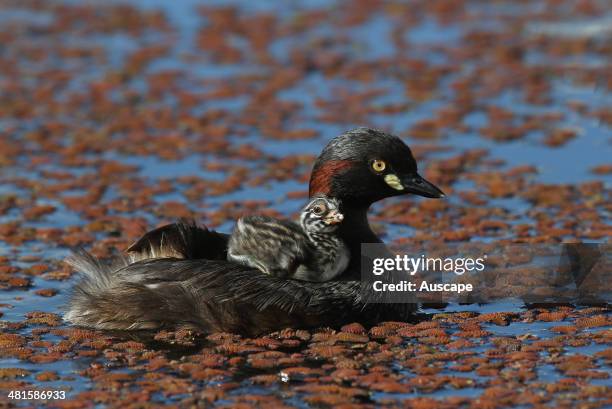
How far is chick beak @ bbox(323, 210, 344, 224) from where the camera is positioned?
9617 millimetres

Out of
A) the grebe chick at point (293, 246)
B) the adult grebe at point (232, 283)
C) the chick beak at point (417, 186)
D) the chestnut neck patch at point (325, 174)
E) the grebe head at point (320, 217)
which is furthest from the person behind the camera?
the chick beak at point (417, 186)

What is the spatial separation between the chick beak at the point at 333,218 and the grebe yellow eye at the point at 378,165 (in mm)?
482

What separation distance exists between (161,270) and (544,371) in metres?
2.77

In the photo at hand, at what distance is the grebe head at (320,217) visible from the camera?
9.59m

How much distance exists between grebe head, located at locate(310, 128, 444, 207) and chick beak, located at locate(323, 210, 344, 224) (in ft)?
0.74

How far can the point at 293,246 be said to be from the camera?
938 centimetres

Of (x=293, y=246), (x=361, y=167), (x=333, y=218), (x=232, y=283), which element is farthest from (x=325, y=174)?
(x=232, y=283)

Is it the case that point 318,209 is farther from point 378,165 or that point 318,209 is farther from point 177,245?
point 177,245

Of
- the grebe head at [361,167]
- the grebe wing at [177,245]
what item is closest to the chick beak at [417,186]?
the grebe head at [361,167]

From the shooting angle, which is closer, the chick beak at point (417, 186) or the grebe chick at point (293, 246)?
the grebe chick at point (293, 246)

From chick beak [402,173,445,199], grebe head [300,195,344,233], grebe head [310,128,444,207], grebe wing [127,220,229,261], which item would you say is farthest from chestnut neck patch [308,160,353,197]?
grebe wing [127,220,229,261]

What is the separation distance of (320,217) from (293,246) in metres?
0.36

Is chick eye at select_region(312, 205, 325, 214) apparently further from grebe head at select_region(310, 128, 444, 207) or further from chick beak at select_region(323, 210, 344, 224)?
grebe head at select_region(310, 128, 444, 207)

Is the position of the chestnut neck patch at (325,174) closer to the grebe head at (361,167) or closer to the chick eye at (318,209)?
the grebe head at (361,167)
